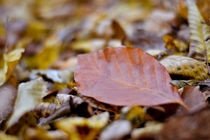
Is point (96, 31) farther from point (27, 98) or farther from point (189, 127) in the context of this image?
point (189, 127)

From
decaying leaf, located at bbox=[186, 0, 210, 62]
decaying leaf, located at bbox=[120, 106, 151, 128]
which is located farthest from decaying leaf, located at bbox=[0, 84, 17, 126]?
decaying leaf, located at bbox=[186, 0, 210, 62]

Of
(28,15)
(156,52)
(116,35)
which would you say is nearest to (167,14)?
(116,35)

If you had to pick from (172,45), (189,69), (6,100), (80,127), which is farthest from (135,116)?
(172,45)

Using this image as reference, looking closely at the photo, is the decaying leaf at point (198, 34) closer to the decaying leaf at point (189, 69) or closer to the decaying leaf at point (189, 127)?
the decaying leaf at point (189, 69)

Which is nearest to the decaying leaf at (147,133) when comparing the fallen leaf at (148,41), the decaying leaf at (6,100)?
the decaying leaf at (6,100)

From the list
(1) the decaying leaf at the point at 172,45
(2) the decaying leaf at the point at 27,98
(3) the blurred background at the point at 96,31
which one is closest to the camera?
(2) the decaying leaf at the point at 27,98
